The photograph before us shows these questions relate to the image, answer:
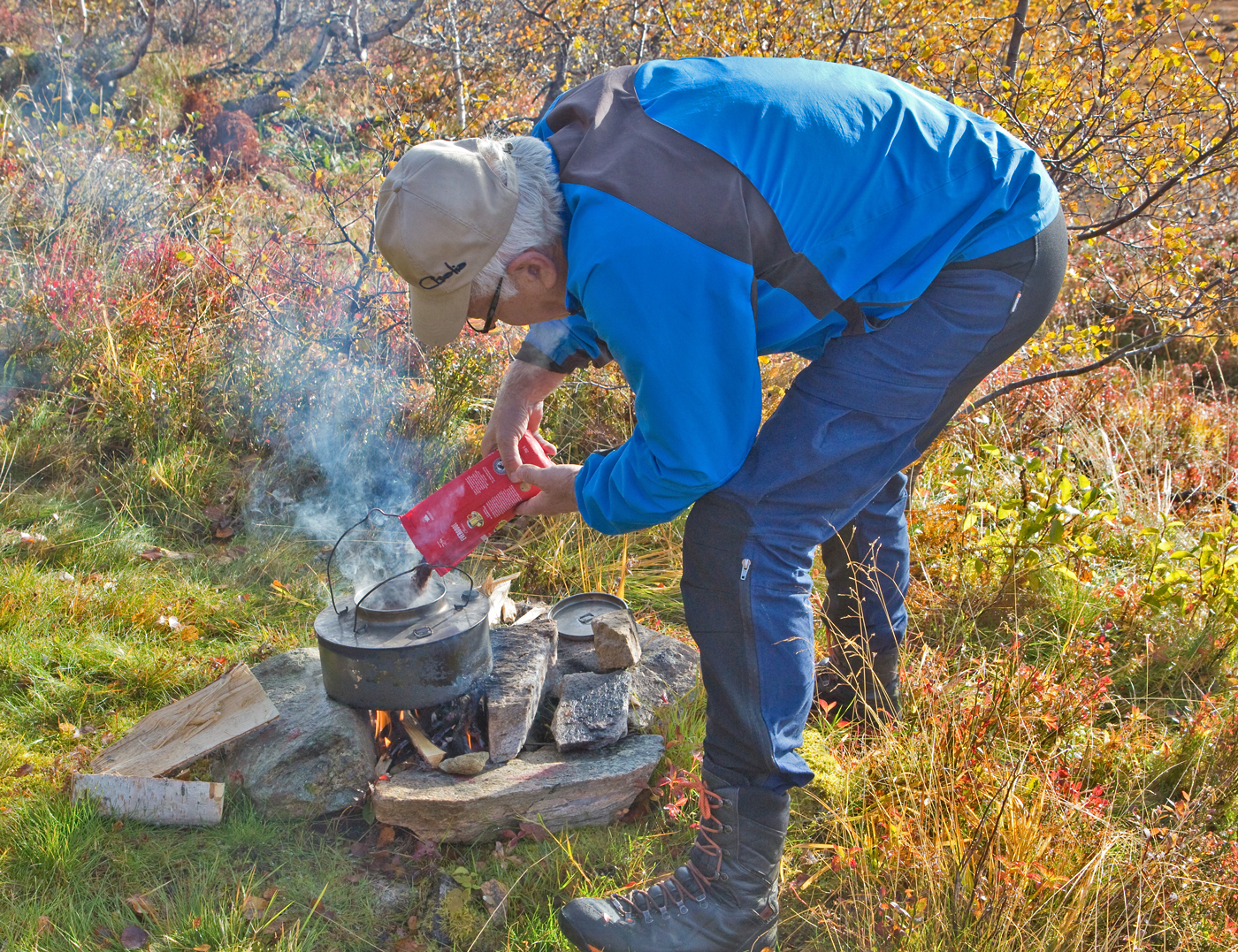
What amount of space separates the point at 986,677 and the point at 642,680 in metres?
1.32

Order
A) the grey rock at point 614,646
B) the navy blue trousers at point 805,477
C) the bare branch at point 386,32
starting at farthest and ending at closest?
1. the bare branch at point 386,32
2. the grey rock at point 614,646
3. the navy blue trousers at point 805,477

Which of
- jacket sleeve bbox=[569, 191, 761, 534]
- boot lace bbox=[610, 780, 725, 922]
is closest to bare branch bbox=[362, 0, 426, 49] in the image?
jacket sleeve bbox=[569, 191, 761, 534]

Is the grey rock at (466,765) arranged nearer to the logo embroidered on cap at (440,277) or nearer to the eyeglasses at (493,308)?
the eyeglasses at (493,308)

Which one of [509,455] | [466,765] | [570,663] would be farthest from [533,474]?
[570,663]

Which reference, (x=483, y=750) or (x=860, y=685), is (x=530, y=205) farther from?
(x=860, y=685)

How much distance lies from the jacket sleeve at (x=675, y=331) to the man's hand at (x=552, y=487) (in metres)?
0.53

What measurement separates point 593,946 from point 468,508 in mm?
1297

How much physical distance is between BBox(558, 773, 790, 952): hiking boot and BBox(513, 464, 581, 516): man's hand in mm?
829

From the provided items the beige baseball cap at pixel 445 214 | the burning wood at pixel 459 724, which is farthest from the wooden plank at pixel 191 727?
the beige baseball cap at pixel 445 214

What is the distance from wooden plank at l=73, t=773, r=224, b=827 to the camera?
2639mm

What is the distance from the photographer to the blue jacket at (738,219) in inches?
66.8

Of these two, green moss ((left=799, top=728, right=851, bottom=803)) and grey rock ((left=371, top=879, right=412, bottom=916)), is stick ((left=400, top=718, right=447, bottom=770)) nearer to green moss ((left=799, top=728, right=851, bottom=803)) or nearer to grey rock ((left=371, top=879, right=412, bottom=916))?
grey rock ((left=371, top=879, right=412, bottom=916))

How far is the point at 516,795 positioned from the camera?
2617 mm

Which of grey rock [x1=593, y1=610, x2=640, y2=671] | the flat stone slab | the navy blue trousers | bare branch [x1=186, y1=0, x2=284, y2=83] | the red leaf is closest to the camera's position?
the navy blue trousers
